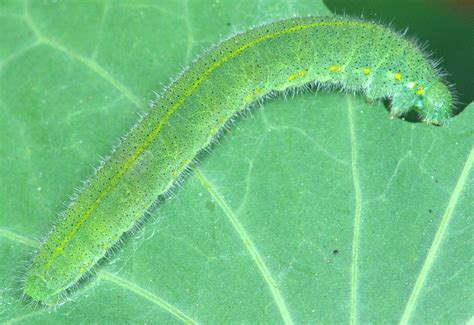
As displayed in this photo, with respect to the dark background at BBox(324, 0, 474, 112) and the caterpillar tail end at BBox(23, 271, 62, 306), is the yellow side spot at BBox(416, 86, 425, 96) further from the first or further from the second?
the caterpillar tail end at BBox(23, 271, 62, 306)

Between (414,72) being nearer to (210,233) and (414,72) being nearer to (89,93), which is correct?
(210,233)

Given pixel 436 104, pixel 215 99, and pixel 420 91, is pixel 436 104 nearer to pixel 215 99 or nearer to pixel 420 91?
pixel 420 91

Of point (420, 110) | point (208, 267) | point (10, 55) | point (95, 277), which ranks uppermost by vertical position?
point (420, 110)

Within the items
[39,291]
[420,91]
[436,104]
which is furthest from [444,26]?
[39,291]

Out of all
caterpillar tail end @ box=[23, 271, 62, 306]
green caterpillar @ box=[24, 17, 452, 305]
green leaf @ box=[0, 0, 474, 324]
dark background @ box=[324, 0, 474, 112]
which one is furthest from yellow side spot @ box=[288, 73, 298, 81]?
caterpillar tail end @ box=[23, 271, 62, 306]

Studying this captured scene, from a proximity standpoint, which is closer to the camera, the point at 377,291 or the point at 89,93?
the point at 377,291

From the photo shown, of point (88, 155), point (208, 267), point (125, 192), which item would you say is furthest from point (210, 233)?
point (88, 155)

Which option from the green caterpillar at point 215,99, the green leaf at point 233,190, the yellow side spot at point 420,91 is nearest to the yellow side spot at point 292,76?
the green caterpillar at point 215,99

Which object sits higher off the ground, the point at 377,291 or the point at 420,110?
the point at 420,110
